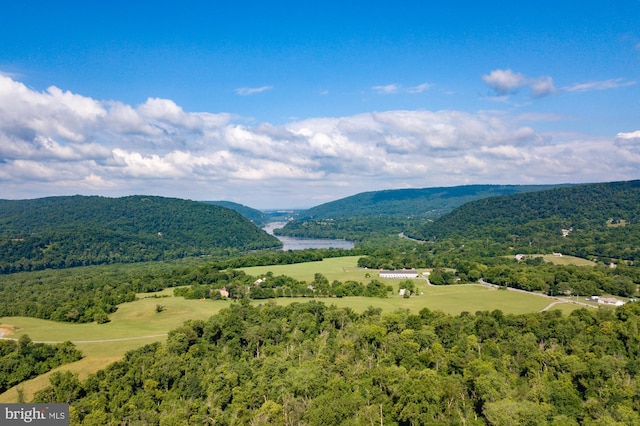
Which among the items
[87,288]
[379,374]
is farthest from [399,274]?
[87,288]

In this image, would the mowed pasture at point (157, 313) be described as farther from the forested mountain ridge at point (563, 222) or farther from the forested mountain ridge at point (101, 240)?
the forested mountain ridge at point (101, 240)

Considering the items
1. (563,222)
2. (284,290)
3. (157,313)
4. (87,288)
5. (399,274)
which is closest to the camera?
(157,313)

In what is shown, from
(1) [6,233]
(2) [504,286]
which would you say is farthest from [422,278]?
(1) [6,233]

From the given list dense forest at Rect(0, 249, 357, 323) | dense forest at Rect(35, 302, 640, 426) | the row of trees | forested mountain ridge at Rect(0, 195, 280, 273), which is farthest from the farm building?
forested mountain ridge at Rect(0, 195, 280, 273)

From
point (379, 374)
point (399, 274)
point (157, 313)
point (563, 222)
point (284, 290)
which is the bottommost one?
point (157, 313)

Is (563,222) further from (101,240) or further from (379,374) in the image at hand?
(101,240)

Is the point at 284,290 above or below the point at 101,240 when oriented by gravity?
below
